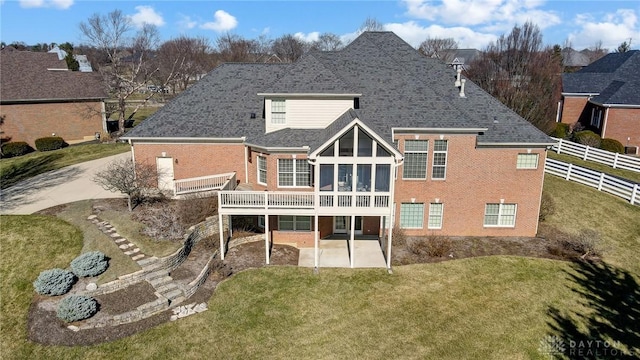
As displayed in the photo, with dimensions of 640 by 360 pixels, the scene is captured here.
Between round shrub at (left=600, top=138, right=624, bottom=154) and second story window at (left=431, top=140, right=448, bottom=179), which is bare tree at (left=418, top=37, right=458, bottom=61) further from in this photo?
second story window at (left=431, top=140, right=448, bottom=179)

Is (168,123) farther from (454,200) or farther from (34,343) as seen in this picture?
(454,200)

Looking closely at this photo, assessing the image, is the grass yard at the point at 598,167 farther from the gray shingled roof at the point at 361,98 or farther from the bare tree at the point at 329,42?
the bare tree at the point at 329,42

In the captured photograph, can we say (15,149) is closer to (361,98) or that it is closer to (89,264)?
(89,264)

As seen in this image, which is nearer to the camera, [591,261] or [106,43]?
[591,261]

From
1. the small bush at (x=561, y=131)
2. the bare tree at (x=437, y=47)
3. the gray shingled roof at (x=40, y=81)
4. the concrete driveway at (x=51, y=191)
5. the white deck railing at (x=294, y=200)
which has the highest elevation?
the bare tree at (x=437, y=47)

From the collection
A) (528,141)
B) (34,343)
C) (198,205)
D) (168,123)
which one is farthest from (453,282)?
(168,123)

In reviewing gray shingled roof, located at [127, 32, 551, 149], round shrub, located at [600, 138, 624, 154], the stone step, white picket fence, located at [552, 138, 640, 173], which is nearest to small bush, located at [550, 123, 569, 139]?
round shrub, located at [600, 138, 624, 154]

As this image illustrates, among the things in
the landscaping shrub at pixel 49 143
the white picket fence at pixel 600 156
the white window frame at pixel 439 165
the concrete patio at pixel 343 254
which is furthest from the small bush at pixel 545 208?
the landscaping shrub at pixel 49 143
